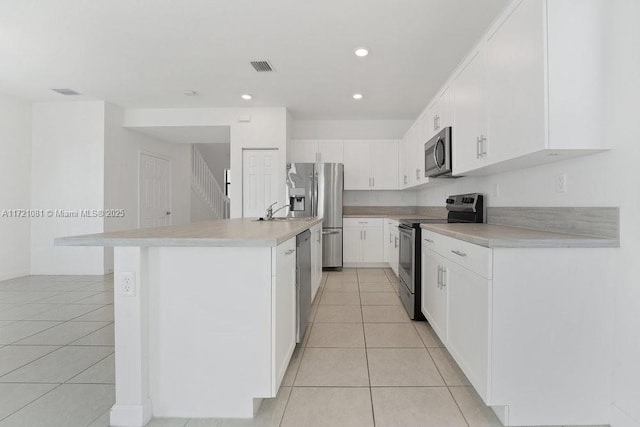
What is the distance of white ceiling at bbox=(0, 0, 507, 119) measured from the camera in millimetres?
2547

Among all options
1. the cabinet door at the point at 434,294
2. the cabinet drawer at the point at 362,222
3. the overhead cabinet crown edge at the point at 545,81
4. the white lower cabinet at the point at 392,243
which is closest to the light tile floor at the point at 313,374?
the cabinet door at the point at 434,294

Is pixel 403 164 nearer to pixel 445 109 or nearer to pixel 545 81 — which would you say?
pixel 445 109

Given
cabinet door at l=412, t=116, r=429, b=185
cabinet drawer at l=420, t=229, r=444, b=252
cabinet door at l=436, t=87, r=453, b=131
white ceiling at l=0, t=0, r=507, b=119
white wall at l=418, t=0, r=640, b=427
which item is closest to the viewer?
white wall at l=418, t=0, r=640, b=427

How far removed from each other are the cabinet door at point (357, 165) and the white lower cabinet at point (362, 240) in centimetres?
65

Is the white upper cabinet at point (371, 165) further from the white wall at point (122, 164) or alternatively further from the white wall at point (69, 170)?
the white wall at point (69, 170)

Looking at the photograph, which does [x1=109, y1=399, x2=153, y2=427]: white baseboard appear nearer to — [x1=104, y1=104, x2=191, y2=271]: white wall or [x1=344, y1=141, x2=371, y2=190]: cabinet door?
[x1=104, y1=104, x2=191, y2=271]: white wall

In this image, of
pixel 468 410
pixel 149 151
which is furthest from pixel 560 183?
pixel 149 151

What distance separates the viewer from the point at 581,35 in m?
1.47

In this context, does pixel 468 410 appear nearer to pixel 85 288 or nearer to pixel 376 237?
pixel 376 237

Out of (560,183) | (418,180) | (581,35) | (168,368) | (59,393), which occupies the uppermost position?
(581,35)

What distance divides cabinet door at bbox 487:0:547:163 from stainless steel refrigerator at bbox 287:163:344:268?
3.16 metres

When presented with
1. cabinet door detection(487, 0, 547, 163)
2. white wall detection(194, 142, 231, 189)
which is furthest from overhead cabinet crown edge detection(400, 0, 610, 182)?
white wall detection(194, 142, 231, 189)

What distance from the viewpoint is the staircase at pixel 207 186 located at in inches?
286

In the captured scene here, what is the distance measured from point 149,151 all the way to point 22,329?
3727 mm
